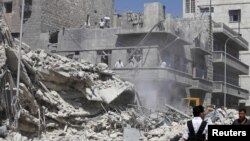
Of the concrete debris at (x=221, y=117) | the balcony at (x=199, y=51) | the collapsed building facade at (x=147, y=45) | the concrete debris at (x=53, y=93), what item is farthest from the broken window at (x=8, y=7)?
the concrete debris at (x=221, y=117)

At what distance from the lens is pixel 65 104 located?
24.1 meters

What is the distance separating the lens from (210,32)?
4653cm

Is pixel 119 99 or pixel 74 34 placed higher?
pixel 74 34

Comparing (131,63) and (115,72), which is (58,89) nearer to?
(115,72)

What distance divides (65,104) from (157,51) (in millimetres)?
14510

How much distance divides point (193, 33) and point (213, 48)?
585 centimetres

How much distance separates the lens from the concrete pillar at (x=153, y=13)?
39.1m

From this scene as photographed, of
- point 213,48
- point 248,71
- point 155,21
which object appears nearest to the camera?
point 155,21

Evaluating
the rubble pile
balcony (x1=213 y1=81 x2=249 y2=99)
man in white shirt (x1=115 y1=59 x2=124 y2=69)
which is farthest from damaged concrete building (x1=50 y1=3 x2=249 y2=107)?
the rubble pile

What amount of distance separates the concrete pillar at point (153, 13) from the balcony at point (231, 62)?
31.9 ft

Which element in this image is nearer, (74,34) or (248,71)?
(74,34)

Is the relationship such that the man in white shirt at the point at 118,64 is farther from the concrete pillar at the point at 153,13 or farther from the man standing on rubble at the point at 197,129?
the man standing on rubble at the point at 197,129

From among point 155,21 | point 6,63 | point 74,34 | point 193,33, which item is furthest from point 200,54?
point 6,63

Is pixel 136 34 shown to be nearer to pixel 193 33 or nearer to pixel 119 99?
pixel 193 33
